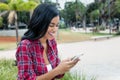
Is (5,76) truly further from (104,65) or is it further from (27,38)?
(104,65)

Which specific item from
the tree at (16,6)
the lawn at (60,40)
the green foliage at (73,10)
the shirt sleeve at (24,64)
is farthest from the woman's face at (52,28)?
the green foliage at (73,10)

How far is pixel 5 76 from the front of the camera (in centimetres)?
764

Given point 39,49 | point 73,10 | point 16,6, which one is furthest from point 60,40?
point 73,10

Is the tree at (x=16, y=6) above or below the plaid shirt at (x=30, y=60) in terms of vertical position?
above

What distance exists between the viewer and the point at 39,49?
2.62m

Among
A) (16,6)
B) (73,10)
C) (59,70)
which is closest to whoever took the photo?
(59,70)

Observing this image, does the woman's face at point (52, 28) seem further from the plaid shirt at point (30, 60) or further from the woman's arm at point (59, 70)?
the woman's arm at point (59, 70)

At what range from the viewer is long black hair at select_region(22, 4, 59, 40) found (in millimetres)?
2566

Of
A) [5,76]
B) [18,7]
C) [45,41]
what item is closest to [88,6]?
[18,7]

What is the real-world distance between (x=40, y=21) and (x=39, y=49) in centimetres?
20

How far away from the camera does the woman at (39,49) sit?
8.32 ft

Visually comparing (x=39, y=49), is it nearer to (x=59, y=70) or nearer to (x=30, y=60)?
(x=30, y=60)

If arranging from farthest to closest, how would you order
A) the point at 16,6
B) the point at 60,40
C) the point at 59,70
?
the point at 60,40 < the point at 16,6 < the point at 59,70

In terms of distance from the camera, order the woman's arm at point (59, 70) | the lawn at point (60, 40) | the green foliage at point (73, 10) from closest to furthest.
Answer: the woman's arm at point (59, 70), the lawn at point (60, 40), the green foliage at point (73, 10)
